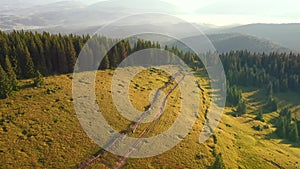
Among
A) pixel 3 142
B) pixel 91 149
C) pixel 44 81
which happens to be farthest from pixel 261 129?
pixel 3 142

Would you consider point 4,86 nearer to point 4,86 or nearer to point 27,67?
point 4,86

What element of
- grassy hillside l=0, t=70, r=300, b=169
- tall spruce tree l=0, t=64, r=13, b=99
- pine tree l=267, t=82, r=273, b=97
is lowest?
pine tree l=267, t=82, r=273, b=97

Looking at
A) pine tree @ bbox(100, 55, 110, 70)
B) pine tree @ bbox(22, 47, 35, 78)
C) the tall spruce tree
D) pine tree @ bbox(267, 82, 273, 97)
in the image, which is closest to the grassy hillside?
the tall spruce tree

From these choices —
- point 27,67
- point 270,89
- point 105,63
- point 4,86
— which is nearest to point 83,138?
point 4,86

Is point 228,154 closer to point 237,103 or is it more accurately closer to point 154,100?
point 154,100

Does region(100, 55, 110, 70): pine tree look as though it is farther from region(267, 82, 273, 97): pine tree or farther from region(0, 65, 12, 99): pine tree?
region(267, 82, 273, 97): pine tree

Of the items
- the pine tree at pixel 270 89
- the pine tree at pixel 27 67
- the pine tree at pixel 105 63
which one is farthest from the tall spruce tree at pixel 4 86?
the pine tree at pixel 270 89

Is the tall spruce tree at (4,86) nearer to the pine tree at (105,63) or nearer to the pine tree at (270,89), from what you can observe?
the pine tree at (105,63)

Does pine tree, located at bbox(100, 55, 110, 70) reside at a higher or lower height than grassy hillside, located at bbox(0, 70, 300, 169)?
higher
